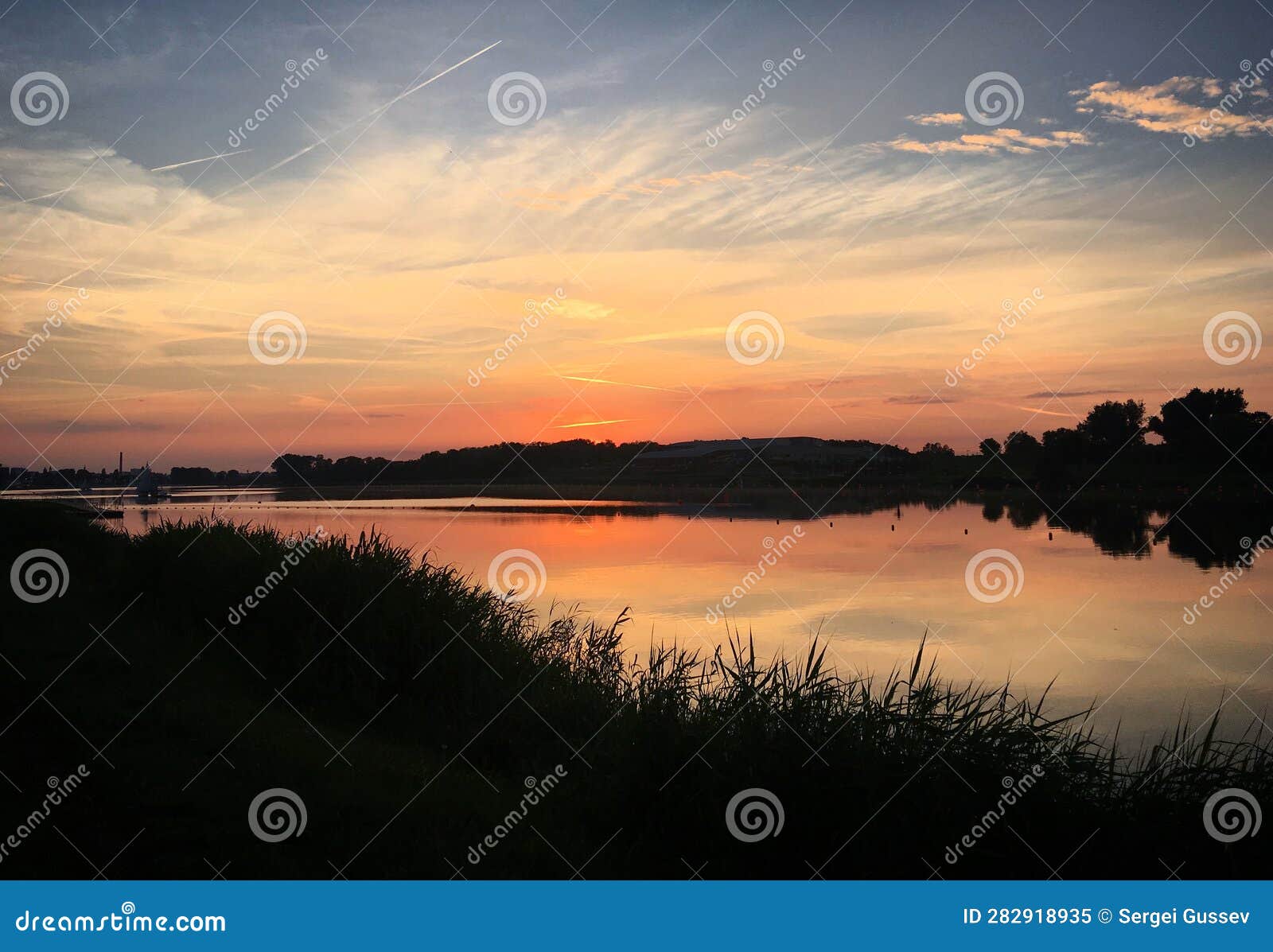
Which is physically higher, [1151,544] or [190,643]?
[1151,544]

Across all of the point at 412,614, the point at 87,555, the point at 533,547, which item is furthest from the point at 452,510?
the point at 412,614

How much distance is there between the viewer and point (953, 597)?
2580 cm

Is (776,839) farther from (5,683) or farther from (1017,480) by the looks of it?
(1017,480)

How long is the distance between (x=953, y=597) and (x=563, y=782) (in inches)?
772

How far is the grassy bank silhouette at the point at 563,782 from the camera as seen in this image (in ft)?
21.6

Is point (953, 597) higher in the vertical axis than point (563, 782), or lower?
higher

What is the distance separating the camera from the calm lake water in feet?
55.1

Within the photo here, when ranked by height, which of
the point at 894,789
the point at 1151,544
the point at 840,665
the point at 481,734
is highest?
the point at 1151,544

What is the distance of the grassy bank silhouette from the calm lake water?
415 cm

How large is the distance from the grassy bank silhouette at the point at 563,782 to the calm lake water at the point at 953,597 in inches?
163

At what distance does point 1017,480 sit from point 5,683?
378 feet

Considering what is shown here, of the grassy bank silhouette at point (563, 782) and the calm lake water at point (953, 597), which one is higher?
the calm lake water at point (953, 597)

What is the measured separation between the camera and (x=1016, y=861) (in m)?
7.13

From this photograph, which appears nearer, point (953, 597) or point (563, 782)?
point (563, 782)
